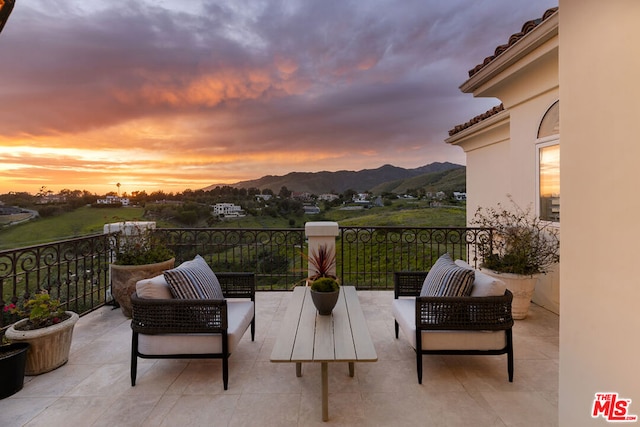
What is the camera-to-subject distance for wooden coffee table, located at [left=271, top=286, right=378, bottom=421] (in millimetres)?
1847

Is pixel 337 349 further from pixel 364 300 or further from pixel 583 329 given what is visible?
pixel 364 300

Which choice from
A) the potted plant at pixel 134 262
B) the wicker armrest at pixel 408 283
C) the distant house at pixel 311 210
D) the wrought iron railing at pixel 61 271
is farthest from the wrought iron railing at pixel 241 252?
the wicker armrest at pixel 408 283

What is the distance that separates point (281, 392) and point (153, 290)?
1.34 meters

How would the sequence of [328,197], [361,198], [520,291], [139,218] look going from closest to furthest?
[520,291]
[139,218]
[328,197]
[361,198]

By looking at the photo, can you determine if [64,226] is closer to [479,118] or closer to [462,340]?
[462,340]

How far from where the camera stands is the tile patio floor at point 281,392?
1.94 m

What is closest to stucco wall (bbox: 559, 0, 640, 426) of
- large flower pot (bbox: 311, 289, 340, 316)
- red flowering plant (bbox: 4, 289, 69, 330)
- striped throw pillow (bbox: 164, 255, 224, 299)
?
large flower pot (bbox: 311, 289, 340, 316)

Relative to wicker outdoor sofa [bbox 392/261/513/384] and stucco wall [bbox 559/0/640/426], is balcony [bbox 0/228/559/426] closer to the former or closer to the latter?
wicker outdoor sofa [bbox 392/261/513/384]

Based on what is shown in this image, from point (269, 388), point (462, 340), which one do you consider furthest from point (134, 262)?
point (462, 340)

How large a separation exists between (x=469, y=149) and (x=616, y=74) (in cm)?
631

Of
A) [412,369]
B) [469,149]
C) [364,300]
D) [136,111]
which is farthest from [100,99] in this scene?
[469,149]

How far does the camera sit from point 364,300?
438cm

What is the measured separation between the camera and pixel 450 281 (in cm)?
247

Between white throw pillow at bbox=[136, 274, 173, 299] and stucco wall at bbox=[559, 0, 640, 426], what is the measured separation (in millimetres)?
2723
